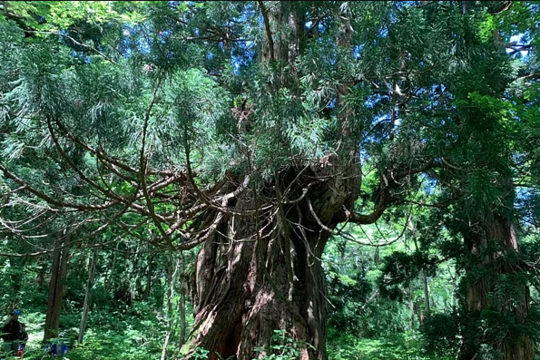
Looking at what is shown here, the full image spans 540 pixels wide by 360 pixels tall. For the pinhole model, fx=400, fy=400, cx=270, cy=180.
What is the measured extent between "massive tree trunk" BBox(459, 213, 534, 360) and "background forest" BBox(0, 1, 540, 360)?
0.02m

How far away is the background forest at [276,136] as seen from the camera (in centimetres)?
270

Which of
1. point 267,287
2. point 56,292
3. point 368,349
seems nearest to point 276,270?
point 267,287

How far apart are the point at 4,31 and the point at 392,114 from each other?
10.4 feet

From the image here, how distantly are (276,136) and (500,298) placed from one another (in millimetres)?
3678

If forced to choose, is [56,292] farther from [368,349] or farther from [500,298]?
[500,298]

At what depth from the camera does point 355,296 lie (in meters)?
8.28

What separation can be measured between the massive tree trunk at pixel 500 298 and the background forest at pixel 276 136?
0.9 inches

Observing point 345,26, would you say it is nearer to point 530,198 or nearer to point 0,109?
point 0,109

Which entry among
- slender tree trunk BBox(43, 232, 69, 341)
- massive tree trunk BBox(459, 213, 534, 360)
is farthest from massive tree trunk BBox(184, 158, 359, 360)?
slender tree trunk BBox(43, 232, 69, 341)

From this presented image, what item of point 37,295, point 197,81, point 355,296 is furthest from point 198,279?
point 37,295

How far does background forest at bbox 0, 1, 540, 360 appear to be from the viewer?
8.87 ft

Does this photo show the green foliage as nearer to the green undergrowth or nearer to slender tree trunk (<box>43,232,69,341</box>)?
the green undergrowth

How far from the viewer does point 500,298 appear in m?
4.78

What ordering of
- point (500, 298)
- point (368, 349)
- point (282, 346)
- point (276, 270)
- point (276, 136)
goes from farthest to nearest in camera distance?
1. point (368, 349)
2. point (500, 298)
3. point (276, 270)
4. point (282, 346)
5. point (276, 136)
